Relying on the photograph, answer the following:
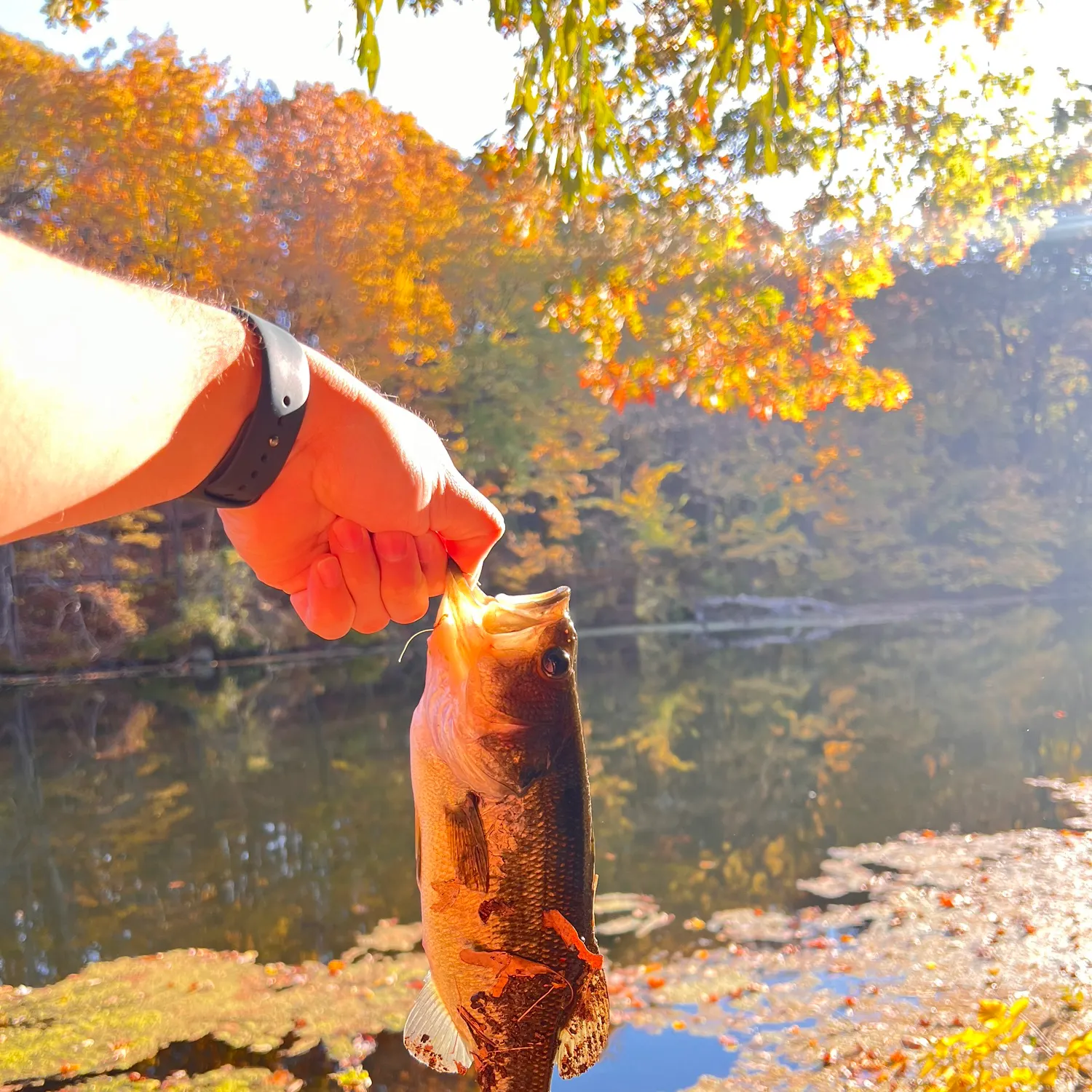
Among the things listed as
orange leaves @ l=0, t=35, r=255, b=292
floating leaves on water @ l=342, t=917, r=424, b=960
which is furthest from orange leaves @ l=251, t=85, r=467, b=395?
floating leaves on water @ l=342, t=917, r=424, b=960

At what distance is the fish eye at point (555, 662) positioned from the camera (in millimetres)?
1829

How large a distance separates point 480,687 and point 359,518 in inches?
14.9

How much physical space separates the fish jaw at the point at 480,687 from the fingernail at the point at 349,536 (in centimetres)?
23

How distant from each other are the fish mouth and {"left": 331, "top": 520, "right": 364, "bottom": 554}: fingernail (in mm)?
194

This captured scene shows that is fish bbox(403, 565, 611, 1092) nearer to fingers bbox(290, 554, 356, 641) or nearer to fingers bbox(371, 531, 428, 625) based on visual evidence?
fingers bbox(371, 531, 428, 625)

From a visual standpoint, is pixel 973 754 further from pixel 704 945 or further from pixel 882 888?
pixel 704 945

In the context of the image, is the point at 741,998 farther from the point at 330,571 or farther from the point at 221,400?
the point at 221,400

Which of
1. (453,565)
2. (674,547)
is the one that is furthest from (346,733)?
(674,547)

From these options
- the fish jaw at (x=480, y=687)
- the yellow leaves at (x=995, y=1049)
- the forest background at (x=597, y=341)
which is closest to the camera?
the fish jaw at (x=480, y=687)

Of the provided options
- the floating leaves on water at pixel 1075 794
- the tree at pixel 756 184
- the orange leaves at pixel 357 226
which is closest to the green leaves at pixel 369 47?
the tree at pixel 756 184

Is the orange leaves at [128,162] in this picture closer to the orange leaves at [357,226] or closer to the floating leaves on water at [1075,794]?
the orange leaves at [357,226]

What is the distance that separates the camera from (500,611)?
1.88m

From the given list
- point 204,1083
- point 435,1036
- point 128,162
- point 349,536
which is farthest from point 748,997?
point 128,162

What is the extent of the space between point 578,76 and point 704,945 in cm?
567
